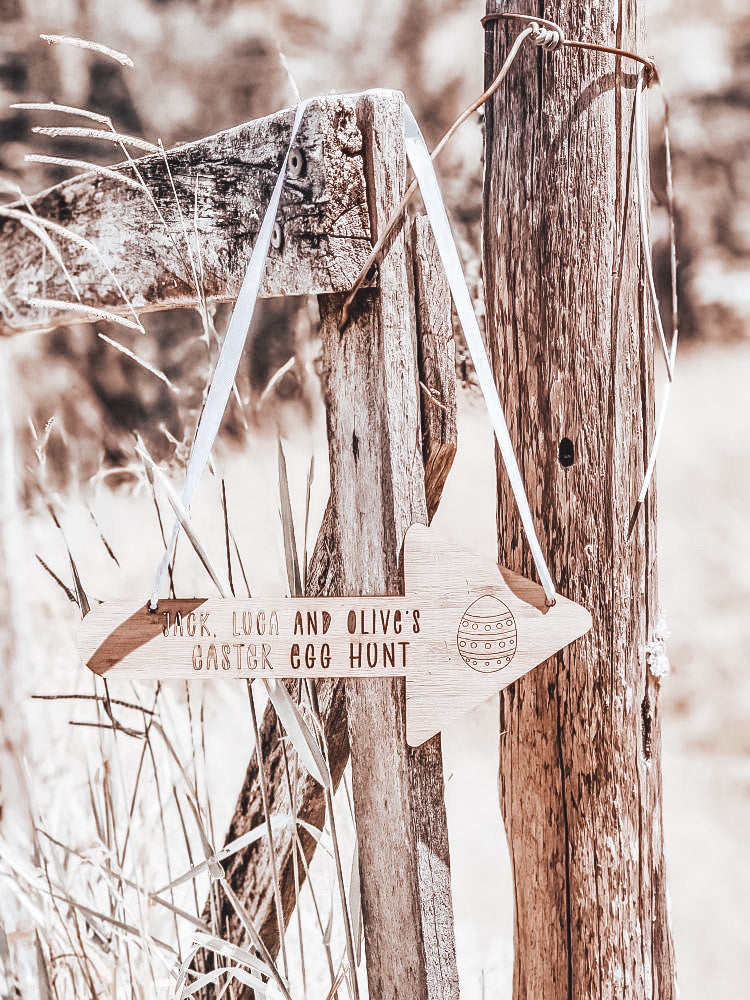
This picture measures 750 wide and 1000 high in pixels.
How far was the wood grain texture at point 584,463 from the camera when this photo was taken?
0.56m

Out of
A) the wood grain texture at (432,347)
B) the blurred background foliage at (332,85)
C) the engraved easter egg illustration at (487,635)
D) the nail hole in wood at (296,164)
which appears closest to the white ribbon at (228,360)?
the nail hole in wood at (296,164)

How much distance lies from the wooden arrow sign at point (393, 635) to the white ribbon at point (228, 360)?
4cm

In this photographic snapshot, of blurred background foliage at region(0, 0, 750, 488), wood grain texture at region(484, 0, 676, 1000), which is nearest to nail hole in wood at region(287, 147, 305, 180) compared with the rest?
wood grain texture at region(484, 0, 676, 1000)

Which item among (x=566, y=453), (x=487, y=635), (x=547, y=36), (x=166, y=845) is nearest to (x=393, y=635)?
(x=487, y=635)

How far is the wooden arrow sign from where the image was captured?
0.53 m

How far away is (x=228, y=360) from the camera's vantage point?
1.74 ft

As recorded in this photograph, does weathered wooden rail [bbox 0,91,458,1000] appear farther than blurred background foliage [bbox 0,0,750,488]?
No

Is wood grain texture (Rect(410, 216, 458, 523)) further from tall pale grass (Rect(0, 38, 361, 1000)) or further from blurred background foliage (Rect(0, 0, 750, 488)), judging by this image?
blurred background foliage (Rect(0, 0, 750, 488))

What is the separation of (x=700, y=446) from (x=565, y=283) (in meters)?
1.72

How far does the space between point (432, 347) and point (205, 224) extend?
22 centimetres

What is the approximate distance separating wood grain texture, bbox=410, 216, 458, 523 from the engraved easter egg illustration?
0.10 metres

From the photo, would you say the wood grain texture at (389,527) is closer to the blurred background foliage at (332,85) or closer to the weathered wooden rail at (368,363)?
the weathered wooden rail at (368,363)

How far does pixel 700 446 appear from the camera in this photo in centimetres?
210

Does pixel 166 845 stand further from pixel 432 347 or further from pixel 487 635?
pixel 432 347
